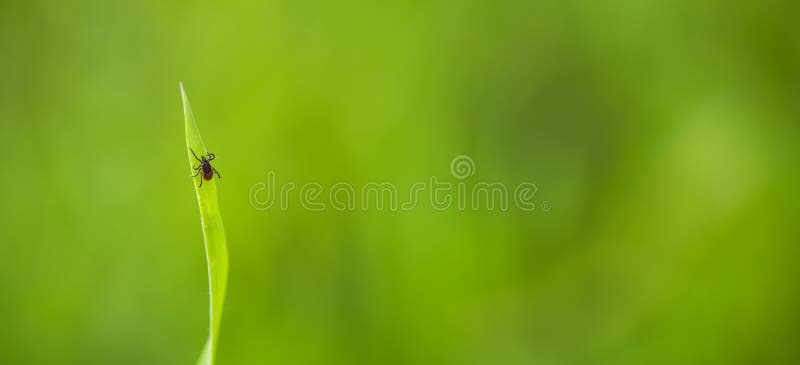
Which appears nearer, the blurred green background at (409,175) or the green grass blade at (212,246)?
the green grass blade at (212,246)

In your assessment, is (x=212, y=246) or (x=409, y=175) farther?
(x=409, y=175)

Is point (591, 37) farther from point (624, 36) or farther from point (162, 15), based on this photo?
point (162, 15)

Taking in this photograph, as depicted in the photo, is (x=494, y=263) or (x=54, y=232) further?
(x=54, y=232)

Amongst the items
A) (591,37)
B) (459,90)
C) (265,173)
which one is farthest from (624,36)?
(265,173)

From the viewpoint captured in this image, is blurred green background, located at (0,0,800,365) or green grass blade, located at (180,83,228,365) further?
blurred green background, located at (0,0,800,365)

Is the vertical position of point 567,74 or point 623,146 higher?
point 567,74

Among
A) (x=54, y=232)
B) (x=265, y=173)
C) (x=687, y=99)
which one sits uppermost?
(x=687, y=99)

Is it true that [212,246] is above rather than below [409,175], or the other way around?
below
